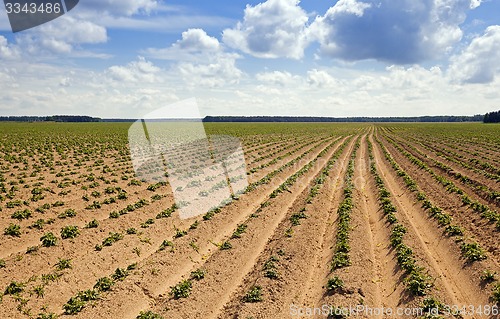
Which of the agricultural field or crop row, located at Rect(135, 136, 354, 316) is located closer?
Result: the agricultural field

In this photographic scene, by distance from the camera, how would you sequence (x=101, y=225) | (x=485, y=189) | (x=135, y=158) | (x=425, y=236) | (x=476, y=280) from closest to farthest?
(x=476, y=280) < (x=425, y=236) < (x=101, y=225) < (x=485, y=189) < (x=135, y=158)

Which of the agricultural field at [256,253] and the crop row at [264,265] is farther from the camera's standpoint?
the crop row at [264,265]

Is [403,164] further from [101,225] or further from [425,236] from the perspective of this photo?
[101,225]

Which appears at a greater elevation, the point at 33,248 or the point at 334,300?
the point at 33,248

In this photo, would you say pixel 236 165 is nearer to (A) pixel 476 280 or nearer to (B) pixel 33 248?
(B) pixel 33 248

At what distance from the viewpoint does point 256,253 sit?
11234mm

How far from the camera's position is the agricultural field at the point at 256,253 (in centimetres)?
818

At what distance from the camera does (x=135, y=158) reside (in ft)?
108

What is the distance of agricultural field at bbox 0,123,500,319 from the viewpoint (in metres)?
8.18

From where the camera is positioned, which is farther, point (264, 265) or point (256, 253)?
point (256, 253)

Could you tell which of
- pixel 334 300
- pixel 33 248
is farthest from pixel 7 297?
pixel 334 300

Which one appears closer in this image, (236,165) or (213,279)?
(213,279)

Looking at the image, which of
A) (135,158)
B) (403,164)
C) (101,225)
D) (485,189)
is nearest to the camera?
(101,225)

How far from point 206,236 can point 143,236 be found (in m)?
2.22
